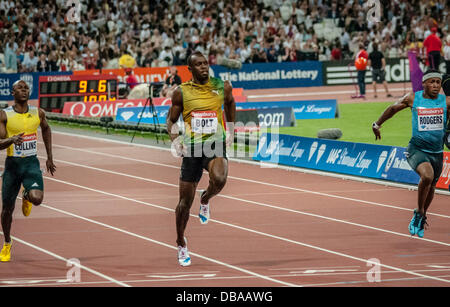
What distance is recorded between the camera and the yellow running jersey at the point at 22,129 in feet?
37.3

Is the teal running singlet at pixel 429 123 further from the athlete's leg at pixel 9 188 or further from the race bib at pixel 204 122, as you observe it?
the athlete's leg at pixel 9 188

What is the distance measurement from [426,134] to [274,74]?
3285cm

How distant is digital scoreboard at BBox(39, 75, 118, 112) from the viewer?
109 ft

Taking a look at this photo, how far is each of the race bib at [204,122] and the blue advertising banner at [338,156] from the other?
7.74 m

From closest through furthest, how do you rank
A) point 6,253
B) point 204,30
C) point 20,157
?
point 20,157 < point 6,253 < point 204,30

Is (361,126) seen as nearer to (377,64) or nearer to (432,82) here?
(377,64)

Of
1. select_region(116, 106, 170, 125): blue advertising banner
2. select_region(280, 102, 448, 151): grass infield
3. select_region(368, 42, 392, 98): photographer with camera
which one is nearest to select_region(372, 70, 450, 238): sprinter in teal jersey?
select_region(280, 102, 448, 151): grass infield

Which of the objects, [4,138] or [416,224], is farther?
[416,224]

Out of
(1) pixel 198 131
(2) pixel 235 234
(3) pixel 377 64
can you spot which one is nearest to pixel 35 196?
(1) pixel 198 131

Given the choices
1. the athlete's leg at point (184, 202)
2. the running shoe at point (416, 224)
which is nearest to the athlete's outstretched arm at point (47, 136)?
the athlete's leg at point (184, 202)

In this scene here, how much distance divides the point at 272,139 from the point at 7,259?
11.1m

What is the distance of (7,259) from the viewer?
1148 centimetres

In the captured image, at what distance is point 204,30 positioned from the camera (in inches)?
1757

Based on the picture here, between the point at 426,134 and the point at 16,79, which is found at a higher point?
the point at 426,134
